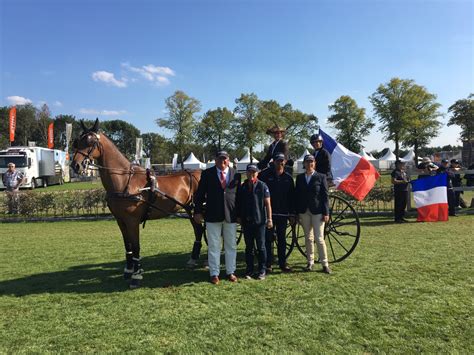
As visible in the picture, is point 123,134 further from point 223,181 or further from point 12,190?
point 223,181

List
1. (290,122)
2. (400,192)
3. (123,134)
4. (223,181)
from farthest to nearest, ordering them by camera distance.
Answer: (123,134) → (290,122) → (400,192) → (223,181)

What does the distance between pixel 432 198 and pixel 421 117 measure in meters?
38.4

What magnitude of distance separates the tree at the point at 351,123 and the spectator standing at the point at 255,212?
48008 millimetres

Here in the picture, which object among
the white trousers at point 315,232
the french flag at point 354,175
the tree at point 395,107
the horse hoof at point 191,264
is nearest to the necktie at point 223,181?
the white trousers at point 315,232

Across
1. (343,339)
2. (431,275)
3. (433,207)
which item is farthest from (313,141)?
(433,207)

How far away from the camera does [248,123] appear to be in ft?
170

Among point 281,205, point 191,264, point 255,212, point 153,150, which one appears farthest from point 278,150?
point 153,150

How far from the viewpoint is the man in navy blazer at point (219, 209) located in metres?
5.77

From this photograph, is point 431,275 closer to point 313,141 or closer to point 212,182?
point 313,141

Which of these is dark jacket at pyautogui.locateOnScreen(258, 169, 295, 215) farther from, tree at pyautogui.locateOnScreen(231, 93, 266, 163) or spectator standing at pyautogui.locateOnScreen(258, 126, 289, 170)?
tree at pyautogui.locateOnScreen(231, 93, 266, 163)

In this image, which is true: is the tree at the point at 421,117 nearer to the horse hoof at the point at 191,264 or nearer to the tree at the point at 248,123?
the tree at the point at 248,123

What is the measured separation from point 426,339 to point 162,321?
300 centimetres

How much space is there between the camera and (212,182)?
5828mm

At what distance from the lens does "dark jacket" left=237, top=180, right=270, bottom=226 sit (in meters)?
5.83
